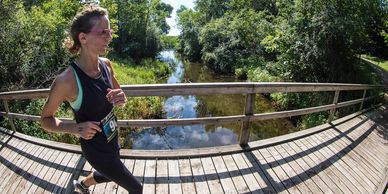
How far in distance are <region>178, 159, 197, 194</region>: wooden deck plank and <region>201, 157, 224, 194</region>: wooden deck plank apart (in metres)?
0.20

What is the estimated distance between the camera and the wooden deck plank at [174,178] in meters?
3.17

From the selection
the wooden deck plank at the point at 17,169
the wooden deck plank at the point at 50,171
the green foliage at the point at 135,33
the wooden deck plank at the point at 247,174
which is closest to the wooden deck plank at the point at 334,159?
the wooden deck plank at the point at 247,174

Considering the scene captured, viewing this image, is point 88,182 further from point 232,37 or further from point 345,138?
point 232,37

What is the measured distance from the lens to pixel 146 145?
9.63 m

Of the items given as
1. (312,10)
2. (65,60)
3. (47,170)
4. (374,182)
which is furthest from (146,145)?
(312,10)

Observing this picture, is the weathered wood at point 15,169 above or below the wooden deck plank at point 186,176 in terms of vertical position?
below

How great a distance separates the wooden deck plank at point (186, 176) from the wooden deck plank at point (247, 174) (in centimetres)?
67

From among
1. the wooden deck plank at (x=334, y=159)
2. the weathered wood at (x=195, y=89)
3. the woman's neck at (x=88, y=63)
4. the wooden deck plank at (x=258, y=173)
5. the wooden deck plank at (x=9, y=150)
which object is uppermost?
the woman's neck at (x=88, y=63)

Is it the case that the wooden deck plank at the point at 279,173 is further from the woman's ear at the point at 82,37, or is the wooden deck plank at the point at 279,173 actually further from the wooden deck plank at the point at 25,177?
the wooden deck plank at the point at 25,177

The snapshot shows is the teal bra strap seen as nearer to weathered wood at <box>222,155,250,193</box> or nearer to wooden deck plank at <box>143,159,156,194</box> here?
wooden deck plank at <box>143,159,156,194</box>

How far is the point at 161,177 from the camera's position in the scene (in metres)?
3.37

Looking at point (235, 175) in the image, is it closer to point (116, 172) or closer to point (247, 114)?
point (247, 114)

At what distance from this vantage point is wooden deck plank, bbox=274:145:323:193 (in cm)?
347

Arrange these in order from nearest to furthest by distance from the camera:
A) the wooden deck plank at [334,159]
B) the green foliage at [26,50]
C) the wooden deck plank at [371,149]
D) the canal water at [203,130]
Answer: the wooden deck plank at [334,159] < the wooden deck plank at [371,149] < the green foliage at [26,50] < the canal water at [203,130]
